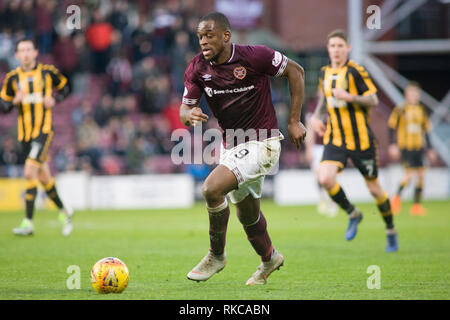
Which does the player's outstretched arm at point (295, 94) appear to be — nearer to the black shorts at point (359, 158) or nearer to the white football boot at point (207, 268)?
the white football boot at point (207, 268)

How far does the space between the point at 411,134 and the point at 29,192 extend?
923cm

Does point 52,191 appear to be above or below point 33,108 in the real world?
below

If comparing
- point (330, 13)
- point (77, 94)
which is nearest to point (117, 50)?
point (77, 94)

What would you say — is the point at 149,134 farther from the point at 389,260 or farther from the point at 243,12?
the point at 389,260

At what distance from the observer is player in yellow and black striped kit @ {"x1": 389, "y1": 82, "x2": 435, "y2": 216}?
53.3 ft

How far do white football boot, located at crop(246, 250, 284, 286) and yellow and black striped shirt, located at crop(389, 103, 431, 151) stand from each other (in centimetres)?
1041

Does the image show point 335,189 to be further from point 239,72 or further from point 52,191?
point 52,191

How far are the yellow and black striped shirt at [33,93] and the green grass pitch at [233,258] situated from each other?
1639mm

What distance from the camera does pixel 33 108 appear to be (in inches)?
444

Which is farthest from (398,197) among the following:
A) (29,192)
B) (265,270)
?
(265,270)

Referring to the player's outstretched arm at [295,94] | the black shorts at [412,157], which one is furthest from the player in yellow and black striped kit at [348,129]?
the black shorts at [412,157]

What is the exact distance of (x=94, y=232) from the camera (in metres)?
11.9

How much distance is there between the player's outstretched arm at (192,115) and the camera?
19.3 feet

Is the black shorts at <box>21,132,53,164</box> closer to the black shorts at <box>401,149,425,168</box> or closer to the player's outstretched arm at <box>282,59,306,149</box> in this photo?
the player's outstretched arm at <box>282,59,306,149</box>
